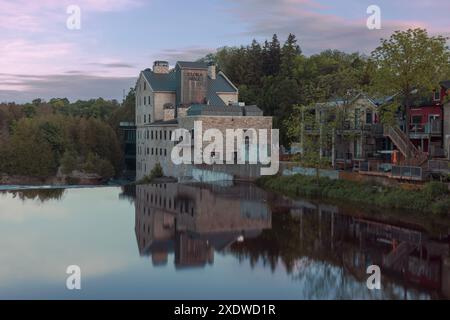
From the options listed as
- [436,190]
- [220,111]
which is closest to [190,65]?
[220,111]

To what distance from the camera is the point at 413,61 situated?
35.9 meters

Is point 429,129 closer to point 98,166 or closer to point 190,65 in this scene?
point 190,65

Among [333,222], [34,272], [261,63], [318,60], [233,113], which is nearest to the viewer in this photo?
[34,272]

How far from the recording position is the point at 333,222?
27.0m

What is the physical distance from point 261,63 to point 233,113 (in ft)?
79.1

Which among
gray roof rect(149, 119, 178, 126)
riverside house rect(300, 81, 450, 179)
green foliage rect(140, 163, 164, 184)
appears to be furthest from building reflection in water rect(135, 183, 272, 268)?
gray roof rect(149, 119, 178, 126)

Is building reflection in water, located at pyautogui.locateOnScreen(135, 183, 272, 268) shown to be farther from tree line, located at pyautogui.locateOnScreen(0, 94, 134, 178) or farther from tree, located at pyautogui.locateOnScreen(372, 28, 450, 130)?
tree line, located at pyautogui.locateOnScreen(0, 94, 134, 178)

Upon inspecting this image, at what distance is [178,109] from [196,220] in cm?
2793

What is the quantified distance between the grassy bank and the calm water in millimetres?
2397

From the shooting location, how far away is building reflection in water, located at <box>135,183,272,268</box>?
2155 centimetres

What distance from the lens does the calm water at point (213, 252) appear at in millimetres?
16234

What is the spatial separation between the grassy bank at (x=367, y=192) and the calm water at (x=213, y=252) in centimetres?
240
